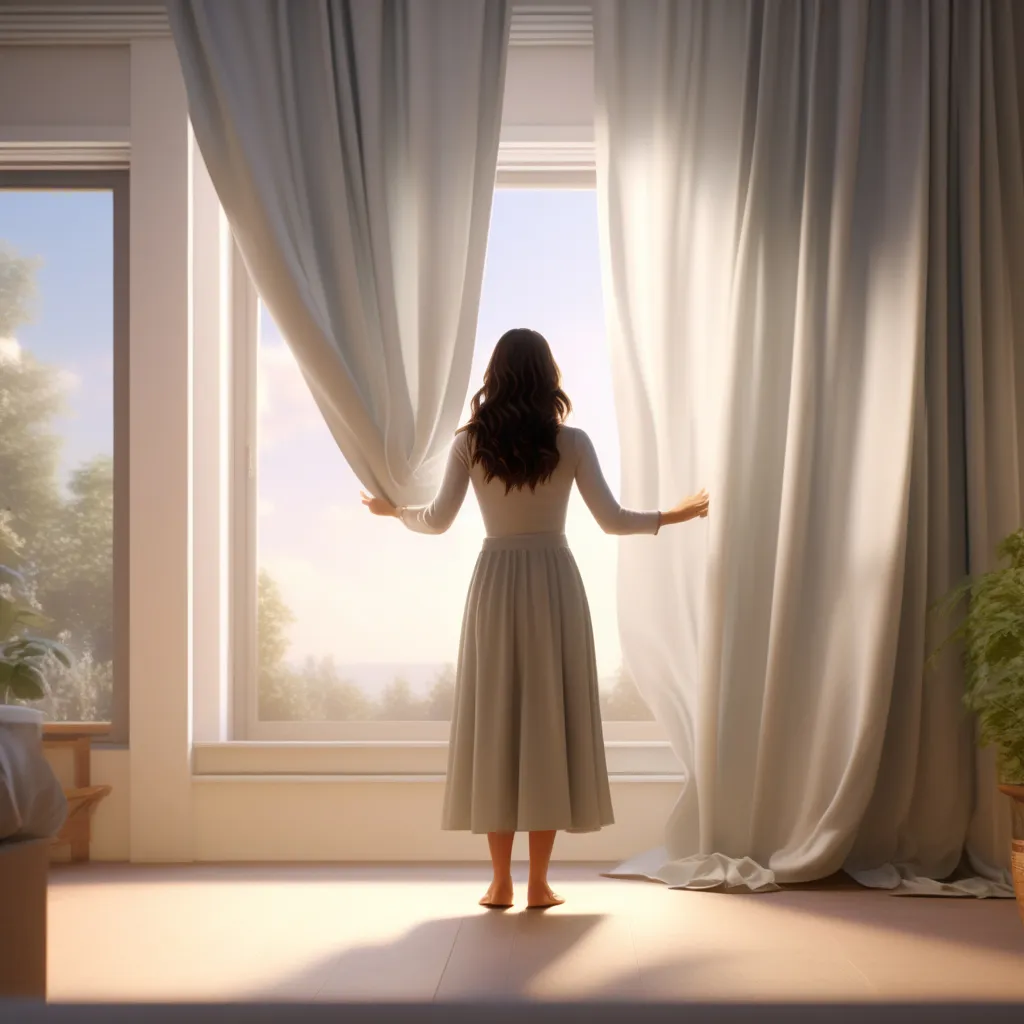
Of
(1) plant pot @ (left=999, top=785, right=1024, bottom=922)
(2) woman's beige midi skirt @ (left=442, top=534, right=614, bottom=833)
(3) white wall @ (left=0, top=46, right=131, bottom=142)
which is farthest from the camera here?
(3) white wall @ (left=0, top=46, right=131, bottom=142)

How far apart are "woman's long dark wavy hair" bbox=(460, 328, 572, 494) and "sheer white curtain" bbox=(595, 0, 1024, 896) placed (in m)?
0.45

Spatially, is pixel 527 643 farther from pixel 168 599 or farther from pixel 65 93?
pixel 65 93

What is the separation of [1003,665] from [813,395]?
0.83m

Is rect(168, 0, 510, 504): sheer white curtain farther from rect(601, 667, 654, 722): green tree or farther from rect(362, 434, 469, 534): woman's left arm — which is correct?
rect(601, 667, 654, 722): green tree

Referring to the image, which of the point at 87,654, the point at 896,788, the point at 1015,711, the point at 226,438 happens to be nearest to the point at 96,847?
the point at 87,654

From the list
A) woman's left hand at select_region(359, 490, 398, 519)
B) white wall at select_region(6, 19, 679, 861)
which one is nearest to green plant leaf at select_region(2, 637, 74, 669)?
white wall at select_region(6, 19, 679, 861)

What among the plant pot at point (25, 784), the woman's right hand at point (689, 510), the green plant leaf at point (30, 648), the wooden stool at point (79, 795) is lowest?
the wooden stool at point (79, 795)

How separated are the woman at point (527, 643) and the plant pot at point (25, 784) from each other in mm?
1041

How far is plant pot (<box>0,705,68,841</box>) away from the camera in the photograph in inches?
69.4

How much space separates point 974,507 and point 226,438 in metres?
2.15

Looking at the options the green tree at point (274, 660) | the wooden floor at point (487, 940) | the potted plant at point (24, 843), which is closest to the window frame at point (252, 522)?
the green tree at point (274, 660)

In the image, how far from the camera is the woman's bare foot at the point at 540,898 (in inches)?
109

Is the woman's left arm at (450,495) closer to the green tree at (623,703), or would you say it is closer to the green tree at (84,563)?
the green tree at (623,703)

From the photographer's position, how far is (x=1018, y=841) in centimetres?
259
